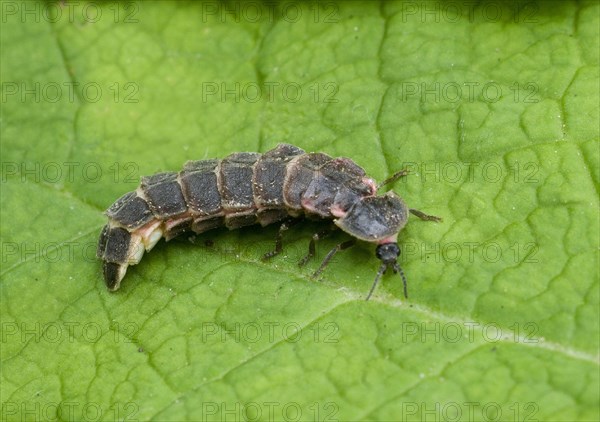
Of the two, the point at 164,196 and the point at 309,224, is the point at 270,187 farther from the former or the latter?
the point at 164,196

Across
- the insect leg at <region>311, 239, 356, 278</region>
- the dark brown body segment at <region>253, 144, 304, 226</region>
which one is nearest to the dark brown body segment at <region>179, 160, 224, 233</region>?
the dark brown body segment at <region>253, 144, 304, 226</region>

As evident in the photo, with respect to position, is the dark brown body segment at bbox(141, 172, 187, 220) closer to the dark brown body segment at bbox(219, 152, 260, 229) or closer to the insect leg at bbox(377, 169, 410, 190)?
the dark brown body segment at bbox(219, 152, 260, 229)

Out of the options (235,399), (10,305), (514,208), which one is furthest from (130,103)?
(514,208)

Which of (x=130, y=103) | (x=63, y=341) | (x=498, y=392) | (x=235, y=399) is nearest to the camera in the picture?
(x=498, y=392)

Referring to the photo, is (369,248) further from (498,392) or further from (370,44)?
(370,44)

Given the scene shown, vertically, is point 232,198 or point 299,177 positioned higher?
point 299,177

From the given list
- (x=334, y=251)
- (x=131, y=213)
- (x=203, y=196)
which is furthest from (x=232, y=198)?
(x=334, y=251)

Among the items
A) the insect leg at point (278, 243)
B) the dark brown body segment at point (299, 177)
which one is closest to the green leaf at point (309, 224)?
the insect leg at point (278, 243)

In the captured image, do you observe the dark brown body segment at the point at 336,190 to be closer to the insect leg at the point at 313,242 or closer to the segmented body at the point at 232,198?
the segmented body at the point at 232,198
